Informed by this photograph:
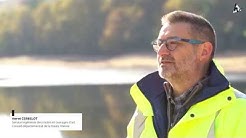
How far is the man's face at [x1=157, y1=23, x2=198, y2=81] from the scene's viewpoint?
124cm

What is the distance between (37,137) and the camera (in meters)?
2.42

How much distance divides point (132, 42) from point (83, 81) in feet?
1.03

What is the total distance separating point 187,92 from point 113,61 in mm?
1134

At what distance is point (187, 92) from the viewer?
1.25 m

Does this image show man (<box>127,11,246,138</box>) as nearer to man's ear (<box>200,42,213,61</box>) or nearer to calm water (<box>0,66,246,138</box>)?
man's ear (<box>200,42,213,61</box>)

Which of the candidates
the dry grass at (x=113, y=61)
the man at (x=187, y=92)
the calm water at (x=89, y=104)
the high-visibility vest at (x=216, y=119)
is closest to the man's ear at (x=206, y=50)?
the man at (x=187, y=92)

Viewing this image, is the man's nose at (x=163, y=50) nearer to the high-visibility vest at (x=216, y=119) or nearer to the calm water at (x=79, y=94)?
the high-visibility vest at (x=216, y=119)

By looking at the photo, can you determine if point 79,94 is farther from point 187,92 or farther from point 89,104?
point 187,92

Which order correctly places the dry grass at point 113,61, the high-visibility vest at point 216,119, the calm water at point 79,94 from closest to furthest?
the high-visibility vest at point 216,119, the dry grass at point 113,61, the calm water at point 79,94

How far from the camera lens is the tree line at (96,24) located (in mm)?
2223

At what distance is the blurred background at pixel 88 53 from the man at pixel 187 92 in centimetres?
98

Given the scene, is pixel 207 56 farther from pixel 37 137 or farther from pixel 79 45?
pixel 37 137

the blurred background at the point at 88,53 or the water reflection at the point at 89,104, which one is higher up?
the blurred background at the point at 88,53

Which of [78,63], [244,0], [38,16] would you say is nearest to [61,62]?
[78,63]
